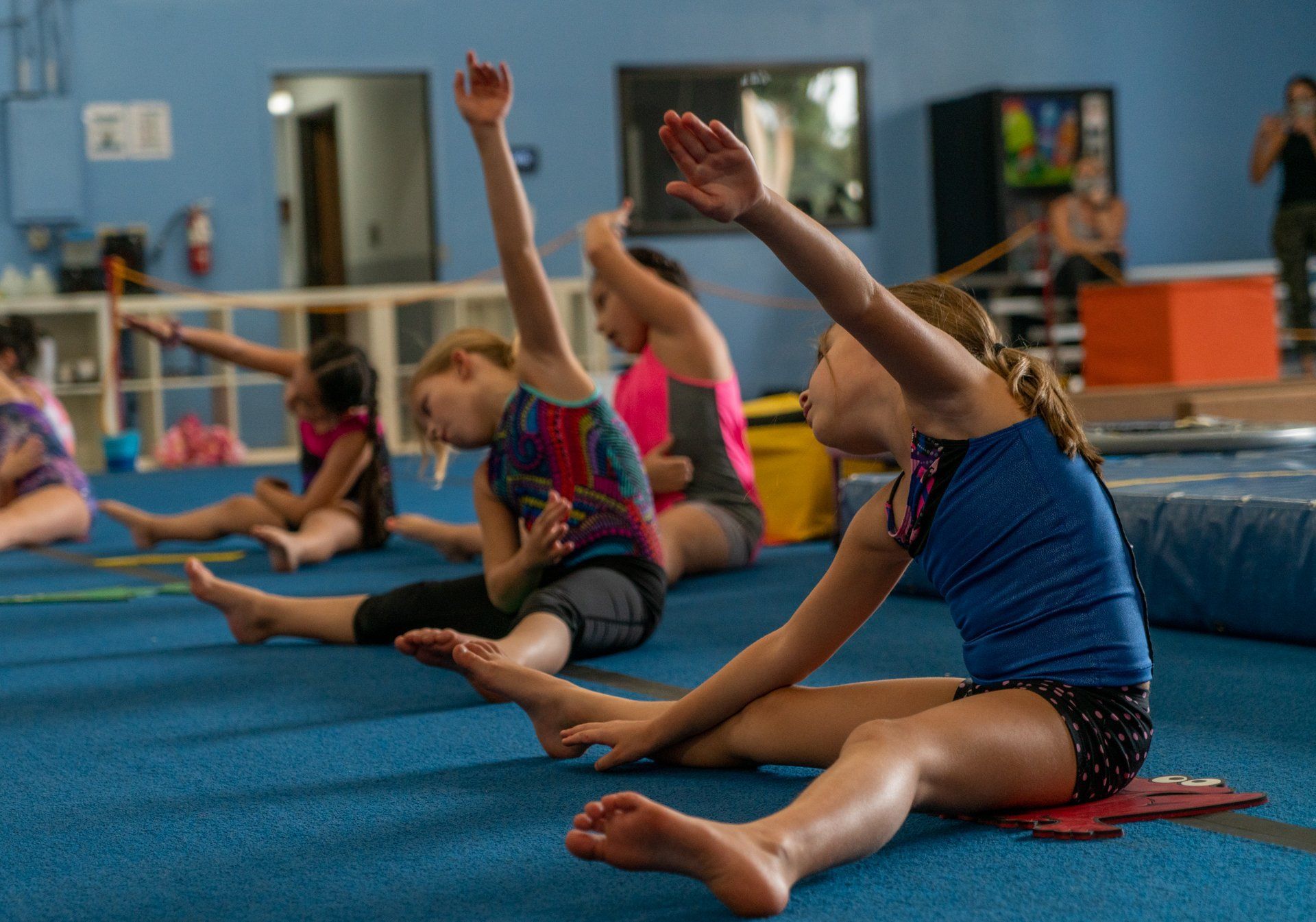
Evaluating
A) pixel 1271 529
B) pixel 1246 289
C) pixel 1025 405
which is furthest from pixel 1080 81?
pixel 1025 405

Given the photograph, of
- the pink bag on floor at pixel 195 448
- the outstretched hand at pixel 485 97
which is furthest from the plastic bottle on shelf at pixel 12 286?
the outstretched hand at pixel 485 97

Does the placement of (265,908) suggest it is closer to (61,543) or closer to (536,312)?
(536,312)

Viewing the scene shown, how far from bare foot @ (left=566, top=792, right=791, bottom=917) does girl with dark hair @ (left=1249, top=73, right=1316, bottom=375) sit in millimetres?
7031

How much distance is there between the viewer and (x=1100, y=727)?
1434 mm

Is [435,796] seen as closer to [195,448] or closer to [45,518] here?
[45,518]

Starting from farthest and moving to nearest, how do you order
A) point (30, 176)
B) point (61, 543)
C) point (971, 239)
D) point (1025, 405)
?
point (971, 239) < point (30, 176) < point (61, 543) < point (1025, 405)

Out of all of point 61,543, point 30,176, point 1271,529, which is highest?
point 30,176

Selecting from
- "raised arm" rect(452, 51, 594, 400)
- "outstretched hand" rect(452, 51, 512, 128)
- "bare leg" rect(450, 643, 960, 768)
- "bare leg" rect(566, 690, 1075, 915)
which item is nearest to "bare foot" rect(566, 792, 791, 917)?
"bare leg" rect(566, 690, 1075, 915)

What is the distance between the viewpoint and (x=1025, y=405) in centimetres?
147

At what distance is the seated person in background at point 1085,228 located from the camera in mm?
8828

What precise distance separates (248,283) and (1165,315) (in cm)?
541

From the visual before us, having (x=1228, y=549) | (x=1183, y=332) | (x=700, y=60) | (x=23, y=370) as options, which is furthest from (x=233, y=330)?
(x=1228, y=549)

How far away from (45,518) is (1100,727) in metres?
3.94

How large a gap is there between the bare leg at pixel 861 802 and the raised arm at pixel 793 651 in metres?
0.19
